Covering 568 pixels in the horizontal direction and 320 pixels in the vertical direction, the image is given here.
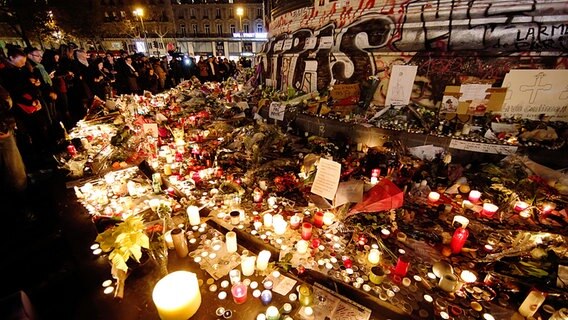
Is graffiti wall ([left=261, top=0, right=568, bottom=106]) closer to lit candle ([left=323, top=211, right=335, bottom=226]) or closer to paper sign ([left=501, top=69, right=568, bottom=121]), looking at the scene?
paper sign ([left=501, top=69, right=568, bottom=121])

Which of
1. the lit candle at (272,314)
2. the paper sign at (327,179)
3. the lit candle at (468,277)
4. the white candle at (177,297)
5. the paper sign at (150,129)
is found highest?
the paper sign at (150,129)

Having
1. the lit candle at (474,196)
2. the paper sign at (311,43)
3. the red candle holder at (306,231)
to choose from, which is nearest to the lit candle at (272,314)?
the red candle holder at (306,231)

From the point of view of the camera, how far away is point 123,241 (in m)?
2.04

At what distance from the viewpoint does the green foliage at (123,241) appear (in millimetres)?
2023

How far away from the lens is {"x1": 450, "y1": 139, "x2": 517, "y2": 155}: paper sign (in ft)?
14.6

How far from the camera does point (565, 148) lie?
166 inches

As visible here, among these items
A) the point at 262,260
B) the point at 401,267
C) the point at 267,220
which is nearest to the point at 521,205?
the point at 401,267

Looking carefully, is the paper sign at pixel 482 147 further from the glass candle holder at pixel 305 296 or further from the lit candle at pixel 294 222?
the glass candle holder at pixel 305 296

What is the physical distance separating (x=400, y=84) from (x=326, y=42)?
100 inches

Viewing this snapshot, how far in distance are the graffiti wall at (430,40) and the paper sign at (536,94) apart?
16 centimetres

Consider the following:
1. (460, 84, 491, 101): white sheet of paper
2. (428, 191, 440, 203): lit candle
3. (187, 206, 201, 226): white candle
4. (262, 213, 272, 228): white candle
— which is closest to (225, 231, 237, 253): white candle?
(262, 213, 272, 228): white candle

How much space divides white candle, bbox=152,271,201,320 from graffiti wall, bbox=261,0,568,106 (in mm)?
5732

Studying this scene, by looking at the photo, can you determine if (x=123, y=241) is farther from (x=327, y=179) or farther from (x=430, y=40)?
(x=430, y=40)

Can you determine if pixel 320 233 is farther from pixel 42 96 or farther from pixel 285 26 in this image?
pixel 285 26
